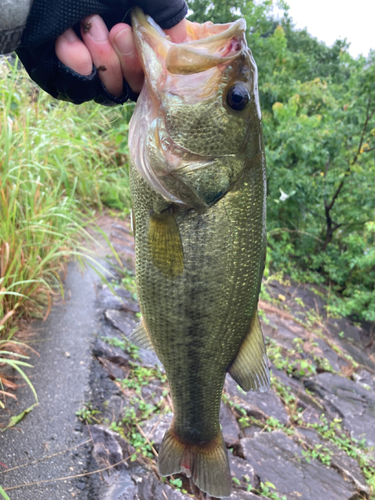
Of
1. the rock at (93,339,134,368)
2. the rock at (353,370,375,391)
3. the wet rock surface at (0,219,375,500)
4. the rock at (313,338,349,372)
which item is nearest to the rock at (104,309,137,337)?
the wet rock surface at (0,219,375,500)

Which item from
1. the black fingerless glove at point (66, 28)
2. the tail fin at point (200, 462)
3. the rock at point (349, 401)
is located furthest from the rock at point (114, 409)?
the rock at point (349, 401)

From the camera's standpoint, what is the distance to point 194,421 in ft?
5.75

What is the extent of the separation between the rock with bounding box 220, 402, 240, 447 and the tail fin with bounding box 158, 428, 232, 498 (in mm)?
926

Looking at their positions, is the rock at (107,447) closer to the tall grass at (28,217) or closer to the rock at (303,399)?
the tall grass at (28,217)

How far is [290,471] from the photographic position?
264 centimetres

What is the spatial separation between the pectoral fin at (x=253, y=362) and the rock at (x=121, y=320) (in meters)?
1.58

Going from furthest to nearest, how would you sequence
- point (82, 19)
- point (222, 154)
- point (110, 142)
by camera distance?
point (110, 142) < point (222, 154) < point (82, 19)

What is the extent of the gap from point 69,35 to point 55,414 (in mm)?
1972

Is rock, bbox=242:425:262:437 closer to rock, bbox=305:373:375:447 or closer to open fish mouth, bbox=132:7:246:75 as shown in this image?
rock, bbox=305:373:375:447

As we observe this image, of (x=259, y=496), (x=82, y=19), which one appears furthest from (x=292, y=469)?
(x=82, y=19)

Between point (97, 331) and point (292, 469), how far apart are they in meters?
1.86

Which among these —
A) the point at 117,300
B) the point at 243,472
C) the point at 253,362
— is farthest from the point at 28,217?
the point at 243,472

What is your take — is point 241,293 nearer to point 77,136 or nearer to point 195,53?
point 195,53

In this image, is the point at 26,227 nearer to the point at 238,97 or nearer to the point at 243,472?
the point at 238,97
